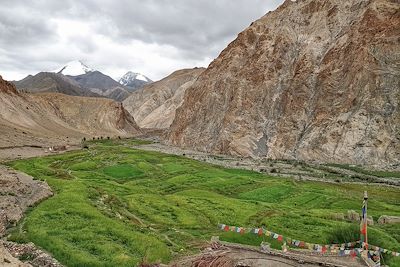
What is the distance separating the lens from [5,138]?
115625 mm

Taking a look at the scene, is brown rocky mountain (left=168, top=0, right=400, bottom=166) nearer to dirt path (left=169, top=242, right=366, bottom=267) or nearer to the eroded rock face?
the eroded rock face

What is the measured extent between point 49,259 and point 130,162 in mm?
60894

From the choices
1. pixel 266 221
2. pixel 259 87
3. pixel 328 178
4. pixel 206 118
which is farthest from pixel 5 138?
pixel 266 221

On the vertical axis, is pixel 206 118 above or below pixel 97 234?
above

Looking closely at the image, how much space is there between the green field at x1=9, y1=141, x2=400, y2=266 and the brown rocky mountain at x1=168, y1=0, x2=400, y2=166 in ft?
118

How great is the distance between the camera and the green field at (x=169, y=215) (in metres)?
27.6

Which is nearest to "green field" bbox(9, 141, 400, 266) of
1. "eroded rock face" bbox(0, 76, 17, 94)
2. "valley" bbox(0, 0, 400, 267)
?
"valley" bbox(0, 0, 400, 267)

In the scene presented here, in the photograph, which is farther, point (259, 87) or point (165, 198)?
point (259, 87)

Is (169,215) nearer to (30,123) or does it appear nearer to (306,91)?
(306,91)

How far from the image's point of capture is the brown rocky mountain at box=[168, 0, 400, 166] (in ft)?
348

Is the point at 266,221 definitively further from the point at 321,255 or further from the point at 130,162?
the point at 130,162

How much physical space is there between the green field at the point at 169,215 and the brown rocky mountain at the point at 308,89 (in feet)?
118

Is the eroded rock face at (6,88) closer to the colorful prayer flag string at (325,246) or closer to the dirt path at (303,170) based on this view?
the dirt path at (303,170)

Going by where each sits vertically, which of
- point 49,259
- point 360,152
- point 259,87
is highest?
point 259,87
